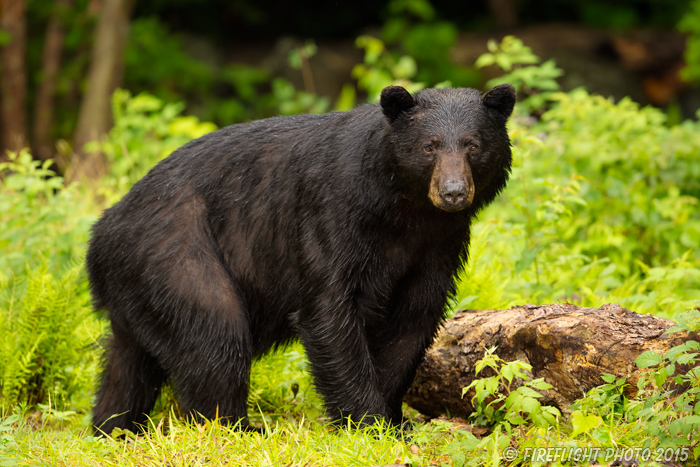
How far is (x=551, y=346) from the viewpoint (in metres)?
3.92

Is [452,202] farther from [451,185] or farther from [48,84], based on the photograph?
[48,84]

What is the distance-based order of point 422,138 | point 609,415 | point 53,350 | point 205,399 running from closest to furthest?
point 609,415 → point 422,138 → point 205,399 → point 53,350

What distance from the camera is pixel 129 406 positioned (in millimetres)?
4570

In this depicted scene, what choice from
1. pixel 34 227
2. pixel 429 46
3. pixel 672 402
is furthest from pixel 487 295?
pixel 429 46

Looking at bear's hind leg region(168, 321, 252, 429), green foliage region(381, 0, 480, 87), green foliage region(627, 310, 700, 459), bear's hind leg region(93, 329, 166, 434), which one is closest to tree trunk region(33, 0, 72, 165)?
green foliage region(381, 0, 480, 87)

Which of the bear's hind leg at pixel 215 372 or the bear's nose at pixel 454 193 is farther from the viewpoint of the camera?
the bear's hind leg at pixel 215 372

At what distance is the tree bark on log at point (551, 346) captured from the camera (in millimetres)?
3713

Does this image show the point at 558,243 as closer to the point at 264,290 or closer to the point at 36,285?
the point at 264,290

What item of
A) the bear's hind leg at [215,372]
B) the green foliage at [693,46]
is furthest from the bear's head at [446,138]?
the green foliage at [693,46]

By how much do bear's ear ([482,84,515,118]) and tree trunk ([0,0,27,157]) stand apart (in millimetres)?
10757

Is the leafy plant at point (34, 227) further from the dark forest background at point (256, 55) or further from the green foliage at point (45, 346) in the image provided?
the dark forest background at point (256, 55)

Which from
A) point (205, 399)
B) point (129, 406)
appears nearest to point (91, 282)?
point (129, 406)

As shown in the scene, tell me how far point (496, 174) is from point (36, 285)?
124 inches

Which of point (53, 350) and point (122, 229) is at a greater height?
point (122, 229)
